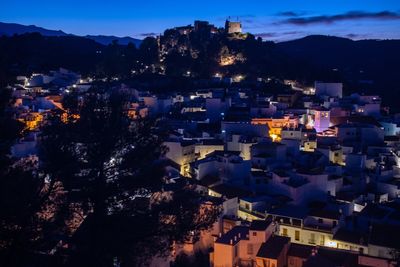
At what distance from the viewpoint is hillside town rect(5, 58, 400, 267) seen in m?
16.2

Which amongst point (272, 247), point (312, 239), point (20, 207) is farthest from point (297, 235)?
point (20, 207)

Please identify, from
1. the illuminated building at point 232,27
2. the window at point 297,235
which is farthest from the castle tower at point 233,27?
the window at point 297,235

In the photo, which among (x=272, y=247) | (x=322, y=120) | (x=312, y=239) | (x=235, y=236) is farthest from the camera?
(x=322, y=120)

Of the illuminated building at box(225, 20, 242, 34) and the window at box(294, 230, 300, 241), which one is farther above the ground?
the illuminated building at box(225, 20, 242, 34)

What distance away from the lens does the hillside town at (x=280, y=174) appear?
53.1 ft

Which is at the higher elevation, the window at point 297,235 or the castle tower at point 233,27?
the castle tower at point 233,27

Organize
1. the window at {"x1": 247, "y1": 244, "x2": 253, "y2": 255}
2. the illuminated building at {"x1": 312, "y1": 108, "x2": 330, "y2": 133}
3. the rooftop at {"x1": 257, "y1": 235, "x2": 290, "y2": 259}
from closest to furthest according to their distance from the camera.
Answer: the rooftop at {"x1": 257, "y1": 235, "x2": 290, "y2": 259} < the window at {"x1": 247, "y1": 244, "x2": 253, "y2": 255} < the illuminated building at {"x1": 312, "y1": 108, "x2": 330, "y2": 133}

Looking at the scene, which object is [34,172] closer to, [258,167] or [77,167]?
[77,167]

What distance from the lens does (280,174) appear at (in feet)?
73.7

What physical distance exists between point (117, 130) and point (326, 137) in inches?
932

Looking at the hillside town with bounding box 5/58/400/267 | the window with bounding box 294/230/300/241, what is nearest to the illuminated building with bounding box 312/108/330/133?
the hillside town with bounding box 5/58/400/267

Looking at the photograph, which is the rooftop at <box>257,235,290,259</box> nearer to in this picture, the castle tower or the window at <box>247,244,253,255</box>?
the window at <box>247,244,253,255</box>

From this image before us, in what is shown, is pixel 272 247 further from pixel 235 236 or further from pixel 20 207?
pixel 20 207

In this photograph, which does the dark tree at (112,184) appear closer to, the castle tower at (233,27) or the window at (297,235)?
the window at (297,235)
